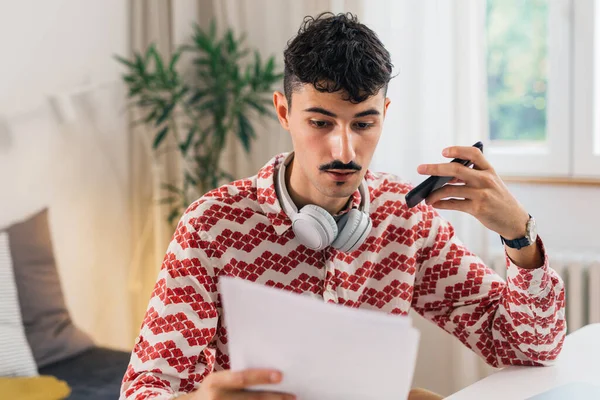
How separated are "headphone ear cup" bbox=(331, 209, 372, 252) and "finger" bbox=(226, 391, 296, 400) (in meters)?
0.47

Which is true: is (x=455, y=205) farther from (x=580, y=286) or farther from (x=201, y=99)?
(x=201, y=99)

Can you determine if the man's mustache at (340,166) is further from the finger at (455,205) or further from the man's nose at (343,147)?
the finger at (455,205)

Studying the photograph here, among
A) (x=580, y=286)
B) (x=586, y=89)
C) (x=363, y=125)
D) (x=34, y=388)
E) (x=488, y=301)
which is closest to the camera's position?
(x=363, y=125)

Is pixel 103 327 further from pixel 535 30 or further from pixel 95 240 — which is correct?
pixel 535 30

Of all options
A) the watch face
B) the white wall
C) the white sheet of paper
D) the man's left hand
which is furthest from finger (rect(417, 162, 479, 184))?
the white wall

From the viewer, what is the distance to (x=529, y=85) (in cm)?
263

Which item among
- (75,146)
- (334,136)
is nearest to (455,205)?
(334,136)

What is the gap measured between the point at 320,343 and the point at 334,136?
557mm

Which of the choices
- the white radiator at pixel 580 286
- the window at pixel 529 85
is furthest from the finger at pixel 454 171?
the window at pixel 529 85

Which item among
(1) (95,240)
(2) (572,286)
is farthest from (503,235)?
(1) (95,240)

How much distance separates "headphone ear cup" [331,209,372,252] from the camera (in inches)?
51.3

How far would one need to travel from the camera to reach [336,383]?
0.83m

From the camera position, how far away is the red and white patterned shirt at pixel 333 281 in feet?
4.02

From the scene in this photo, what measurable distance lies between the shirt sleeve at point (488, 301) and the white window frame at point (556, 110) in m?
1.03
